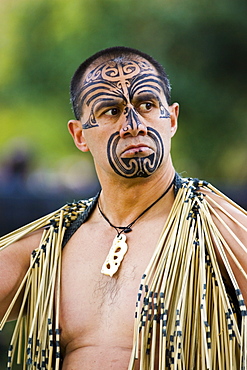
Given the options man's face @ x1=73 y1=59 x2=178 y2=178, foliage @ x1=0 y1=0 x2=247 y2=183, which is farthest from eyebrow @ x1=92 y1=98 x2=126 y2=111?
foliage @ x1=0 y1=0 x2=247 y2=183

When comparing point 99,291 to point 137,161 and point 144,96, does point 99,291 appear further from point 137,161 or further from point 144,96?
→ point 144,96

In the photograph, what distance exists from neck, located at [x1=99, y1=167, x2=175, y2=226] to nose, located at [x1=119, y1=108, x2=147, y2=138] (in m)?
0.21

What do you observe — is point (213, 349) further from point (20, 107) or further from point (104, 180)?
point (20, 107)

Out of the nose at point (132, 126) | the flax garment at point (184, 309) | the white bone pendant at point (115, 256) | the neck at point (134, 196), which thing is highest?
the nose at point (132, 126)

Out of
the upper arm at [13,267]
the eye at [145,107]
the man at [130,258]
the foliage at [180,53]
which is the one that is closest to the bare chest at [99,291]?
the man at [130,258]

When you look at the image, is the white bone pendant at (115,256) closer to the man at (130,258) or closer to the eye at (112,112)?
the man at (130,258)

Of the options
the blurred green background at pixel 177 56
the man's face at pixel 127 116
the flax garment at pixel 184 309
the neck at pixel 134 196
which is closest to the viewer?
the flax garment at pixel 184 309

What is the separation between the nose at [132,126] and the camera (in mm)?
2781

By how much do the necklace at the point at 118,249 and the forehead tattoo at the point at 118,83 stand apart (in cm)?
40

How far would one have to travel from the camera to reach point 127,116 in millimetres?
2811

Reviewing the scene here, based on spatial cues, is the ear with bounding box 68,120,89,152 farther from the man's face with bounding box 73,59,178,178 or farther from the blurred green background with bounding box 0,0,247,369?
the blurred green background with bounding box 0,0,247,369

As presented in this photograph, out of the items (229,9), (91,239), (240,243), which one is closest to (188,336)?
(240,243)

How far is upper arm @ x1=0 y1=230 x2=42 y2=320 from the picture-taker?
295 cm

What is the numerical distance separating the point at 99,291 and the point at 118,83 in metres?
0.81
